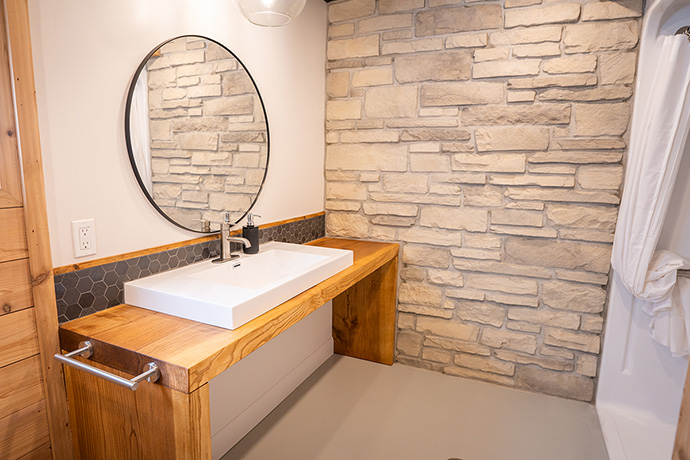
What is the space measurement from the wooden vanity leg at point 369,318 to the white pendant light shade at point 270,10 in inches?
59.0

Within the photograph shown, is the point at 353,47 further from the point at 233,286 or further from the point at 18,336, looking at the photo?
the point at 18,336

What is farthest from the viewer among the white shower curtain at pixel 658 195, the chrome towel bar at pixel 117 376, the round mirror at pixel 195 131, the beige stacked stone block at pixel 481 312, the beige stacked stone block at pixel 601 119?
the beige stacked stone block at pixel 481 312

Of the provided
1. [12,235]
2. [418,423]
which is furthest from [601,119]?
[12,235]

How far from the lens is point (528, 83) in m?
2.20

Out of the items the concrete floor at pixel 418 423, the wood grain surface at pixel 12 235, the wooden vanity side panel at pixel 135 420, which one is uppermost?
the wood grain surface at pixel 12 235

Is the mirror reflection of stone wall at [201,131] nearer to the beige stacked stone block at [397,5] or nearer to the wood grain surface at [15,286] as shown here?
the wood grain surface at [15,286]

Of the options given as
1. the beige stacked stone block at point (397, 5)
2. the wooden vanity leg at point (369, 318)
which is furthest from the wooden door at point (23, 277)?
the beige stacked stone block at point (397, 5)

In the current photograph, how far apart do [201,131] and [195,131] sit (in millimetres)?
32

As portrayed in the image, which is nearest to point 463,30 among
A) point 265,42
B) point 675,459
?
point 265,42

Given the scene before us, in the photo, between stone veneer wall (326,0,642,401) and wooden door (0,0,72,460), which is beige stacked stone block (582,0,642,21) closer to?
stone veneer wall (326,0,642,401)

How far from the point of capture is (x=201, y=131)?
69.9 inches

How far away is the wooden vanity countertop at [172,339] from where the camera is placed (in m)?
1.09

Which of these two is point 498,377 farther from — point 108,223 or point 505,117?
point 108,223

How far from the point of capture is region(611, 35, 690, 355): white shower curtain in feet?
5.65
